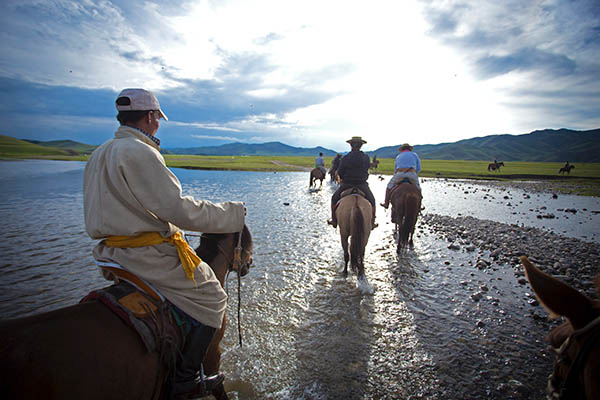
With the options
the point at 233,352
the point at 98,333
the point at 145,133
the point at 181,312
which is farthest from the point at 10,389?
the point at 233,352

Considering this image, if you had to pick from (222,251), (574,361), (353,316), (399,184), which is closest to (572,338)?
(574,361)

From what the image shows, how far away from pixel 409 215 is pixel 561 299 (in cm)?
696

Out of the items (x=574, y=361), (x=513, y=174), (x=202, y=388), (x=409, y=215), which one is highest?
(x=513, y=174)

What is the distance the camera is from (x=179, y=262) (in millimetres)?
2477

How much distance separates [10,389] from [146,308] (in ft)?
2.72

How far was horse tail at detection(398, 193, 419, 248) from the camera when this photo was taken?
28.1 ft

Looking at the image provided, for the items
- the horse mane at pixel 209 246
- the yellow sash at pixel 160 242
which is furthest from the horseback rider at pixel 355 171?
the yellow sash at pixel 160 242

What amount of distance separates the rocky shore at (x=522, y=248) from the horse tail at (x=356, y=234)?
3.84m

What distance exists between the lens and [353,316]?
5328 millimetres

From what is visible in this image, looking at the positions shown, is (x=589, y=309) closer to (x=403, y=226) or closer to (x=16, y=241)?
(x=403, y=226)

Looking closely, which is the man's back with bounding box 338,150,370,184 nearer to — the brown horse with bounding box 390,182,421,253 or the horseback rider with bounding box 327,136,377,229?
the horseback rider with bounding box 327,136,377,229

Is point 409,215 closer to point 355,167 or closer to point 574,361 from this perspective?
point 355,167

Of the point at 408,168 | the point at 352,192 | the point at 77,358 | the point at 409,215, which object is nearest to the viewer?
the point at 77,358

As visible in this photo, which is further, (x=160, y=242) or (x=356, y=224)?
(x=356, y=224)
